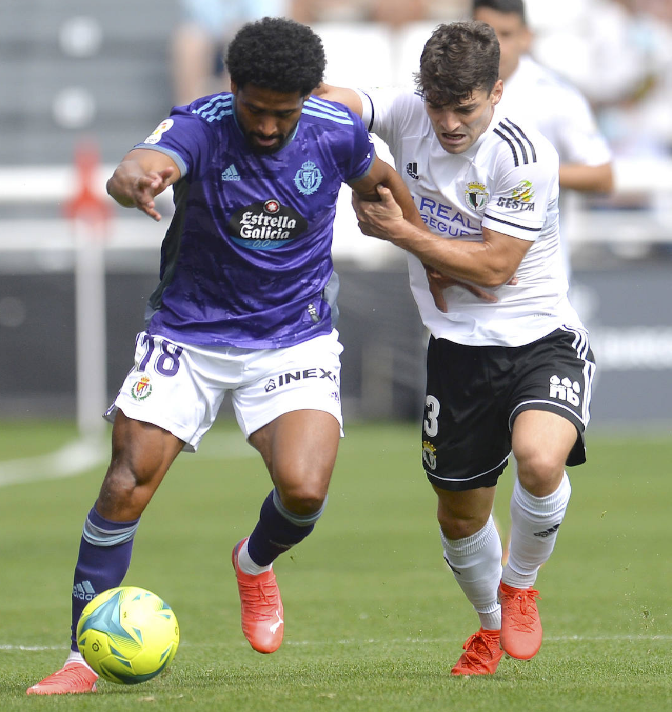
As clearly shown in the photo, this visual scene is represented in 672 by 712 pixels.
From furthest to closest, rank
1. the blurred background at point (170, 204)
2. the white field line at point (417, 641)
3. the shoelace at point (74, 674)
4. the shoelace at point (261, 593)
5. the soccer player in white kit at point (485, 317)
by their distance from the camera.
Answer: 1. the blurred background at point (170, 204)
2. the white field line at point (417, 641)
3. the shoelace at point (261, 593)
4. the soccer player in white kit at point (485, 317)
5. the shoelace at point (74, 674)

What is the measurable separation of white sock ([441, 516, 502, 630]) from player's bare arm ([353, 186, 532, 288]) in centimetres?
103

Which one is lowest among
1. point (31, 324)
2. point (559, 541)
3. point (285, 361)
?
point (31, 324)

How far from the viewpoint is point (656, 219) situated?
16.0 metres

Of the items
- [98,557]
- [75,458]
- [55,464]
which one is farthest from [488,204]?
[75,458]

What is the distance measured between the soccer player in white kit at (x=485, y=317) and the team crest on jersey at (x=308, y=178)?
0.79 ft

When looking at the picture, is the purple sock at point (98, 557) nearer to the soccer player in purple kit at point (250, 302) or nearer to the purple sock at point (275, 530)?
the soccer player in purple kit at point (250, 302)

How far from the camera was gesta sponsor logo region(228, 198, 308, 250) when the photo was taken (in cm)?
470

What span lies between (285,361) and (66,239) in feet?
36.2

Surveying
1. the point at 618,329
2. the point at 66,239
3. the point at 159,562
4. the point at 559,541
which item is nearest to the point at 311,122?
the point at 159,562

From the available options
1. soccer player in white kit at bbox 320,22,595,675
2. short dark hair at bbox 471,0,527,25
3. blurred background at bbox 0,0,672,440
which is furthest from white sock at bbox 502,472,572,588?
blurred background at bbox 0,0,672,440

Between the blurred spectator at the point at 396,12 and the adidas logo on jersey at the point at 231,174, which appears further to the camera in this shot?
the blurred spectator at the point at 396,12

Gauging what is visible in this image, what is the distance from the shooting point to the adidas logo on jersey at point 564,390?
15.7 feet

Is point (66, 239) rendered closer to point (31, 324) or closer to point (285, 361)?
point (31, 324)

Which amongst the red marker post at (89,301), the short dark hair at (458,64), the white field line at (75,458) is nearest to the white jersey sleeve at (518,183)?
the short dark hair at (458,64)
